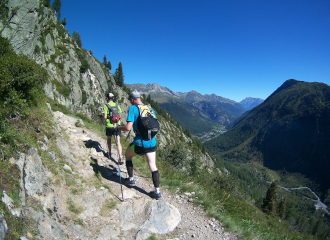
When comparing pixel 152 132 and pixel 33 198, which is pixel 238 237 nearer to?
pixel 152 132

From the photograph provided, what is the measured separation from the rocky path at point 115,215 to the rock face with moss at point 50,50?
865 inches

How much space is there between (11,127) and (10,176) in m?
1.75

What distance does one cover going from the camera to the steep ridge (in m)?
3.63

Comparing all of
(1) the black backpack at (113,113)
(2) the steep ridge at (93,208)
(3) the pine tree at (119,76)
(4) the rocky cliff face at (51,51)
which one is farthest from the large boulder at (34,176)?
(3) the pine tree at (119,76)

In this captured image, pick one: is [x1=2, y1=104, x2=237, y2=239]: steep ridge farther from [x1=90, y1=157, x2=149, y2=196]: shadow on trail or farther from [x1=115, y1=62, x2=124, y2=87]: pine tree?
[x1=115, y1=62, x2=124, y2=87]: pine tree

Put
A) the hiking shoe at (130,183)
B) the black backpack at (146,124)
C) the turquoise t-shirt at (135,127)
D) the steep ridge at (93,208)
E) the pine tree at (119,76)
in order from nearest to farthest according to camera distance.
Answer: the steep ridge at (93,208) < the black backpack at (146,124) < the turquoise t-shirt at (135,127) < the hiking shoe at (130,183) < the pine tree at (119,76)

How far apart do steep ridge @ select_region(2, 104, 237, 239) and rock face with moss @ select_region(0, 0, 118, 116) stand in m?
21.6

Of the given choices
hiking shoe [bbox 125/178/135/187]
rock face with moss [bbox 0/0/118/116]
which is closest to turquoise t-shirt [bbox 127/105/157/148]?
hiking shoe [bbox 125/178/135/187]

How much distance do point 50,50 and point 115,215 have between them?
47707 mm

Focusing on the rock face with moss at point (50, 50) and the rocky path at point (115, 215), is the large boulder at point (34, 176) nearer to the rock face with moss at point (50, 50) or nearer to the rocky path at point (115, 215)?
the rocky path at point (115, 215)

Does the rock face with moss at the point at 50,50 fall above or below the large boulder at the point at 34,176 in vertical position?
above

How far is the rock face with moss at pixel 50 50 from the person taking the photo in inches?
1230

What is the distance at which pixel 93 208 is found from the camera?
15.7 feet

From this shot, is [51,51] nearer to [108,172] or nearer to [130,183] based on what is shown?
[108,172]
